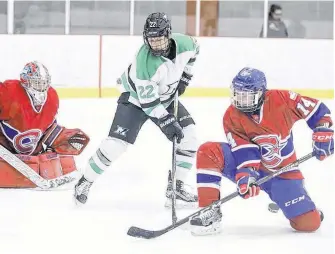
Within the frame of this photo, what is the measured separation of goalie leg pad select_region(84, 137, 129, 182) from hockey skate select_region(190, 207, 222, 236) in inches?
28.3

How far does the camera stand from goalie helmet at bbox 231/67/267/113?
10.5 ft

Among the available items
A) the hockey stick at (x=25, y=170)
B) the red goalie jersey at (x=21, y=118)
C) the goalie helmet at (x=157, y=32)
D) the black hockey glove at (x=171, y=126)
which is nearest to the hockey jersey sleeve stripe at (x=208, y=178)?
the black hockey glove at (x=171, y=126)

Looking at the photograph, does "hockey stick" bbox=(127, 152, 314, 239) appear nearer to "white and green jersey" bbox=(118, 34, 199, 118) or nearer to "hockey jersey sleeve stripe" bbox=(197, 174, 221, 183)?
"hockey jersey sleeve stripe" bbox=(197, 174, 221, 183)

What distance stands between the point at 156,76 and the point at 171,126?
231mm

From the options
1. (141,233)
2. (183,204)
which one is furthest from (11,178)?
(141,233)

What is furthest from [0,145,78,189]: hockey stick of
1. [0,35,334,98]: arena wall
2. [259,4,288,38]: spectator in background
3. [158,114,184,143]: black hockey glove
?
[259,4,288,38]: spectator in background

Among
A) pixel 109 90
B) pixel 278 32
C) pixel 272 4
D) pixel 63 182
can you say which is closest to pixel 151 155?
pixel 63 182

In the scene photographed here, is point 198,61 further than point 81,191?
Yes

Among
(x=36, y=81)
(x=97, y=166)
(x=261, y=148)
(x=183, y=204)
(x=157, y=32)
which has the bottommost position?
(x=183, y=204)

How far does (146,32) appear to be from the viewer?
362 centimetres

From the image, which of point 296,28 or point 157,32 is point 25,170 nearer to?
point 157,32

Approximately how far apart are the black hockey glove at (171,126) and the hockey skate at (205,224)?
0.41 metres

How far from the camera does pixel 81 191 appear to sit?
389cm

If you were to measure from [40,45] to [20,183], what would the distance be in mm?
3203
